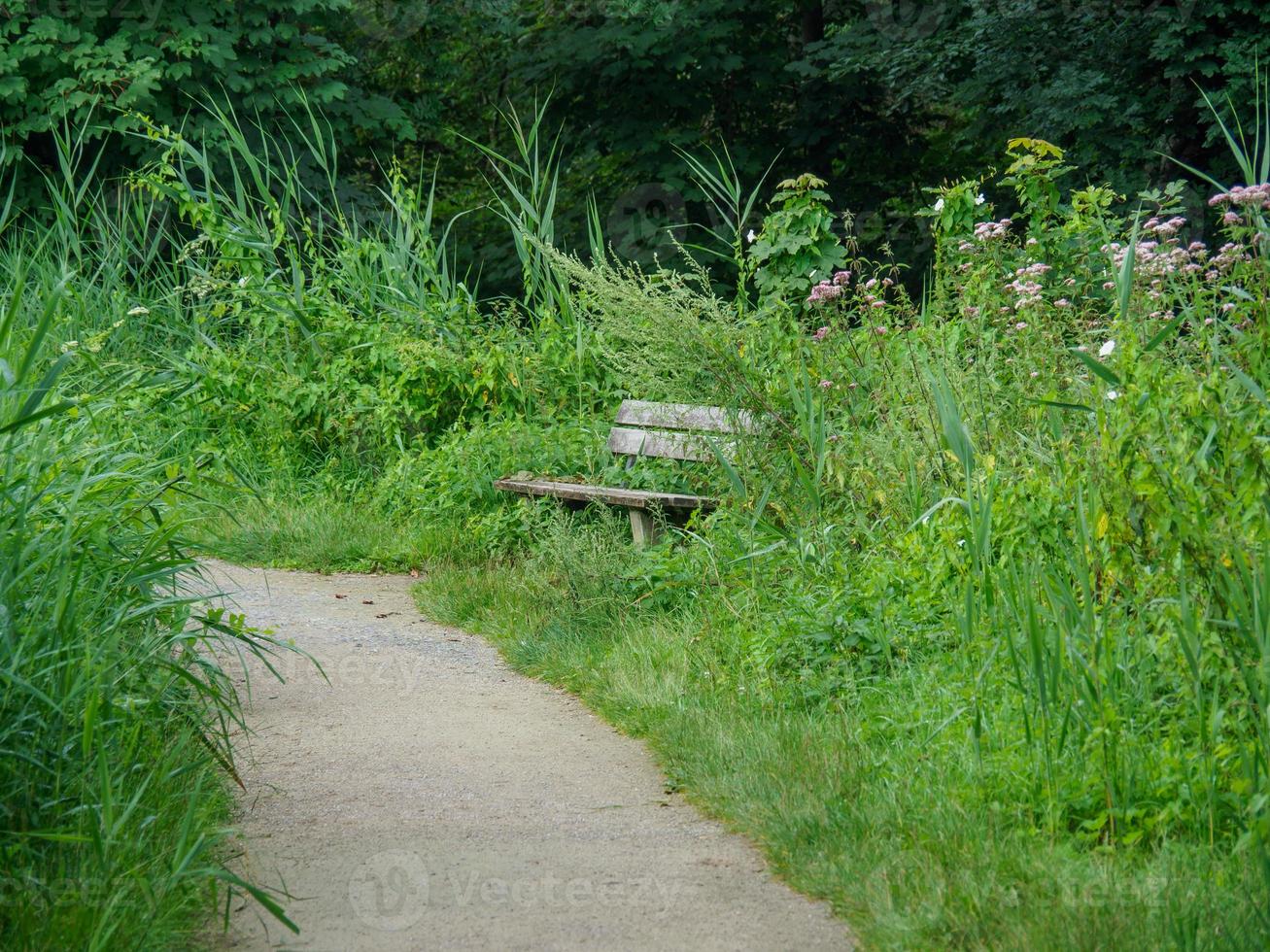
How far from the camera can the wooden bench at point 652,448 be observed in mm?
6023

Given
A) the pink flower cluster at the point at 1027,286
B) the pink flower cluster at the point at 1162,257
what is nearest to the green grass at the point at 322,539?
the pink flower cluster at the point at 1027,286

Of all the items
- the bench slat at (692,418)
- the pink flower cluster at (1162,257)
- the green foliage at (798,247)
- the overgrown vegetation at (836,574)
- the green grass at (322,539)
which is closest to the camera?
the overgrown vegetation at (836,574)

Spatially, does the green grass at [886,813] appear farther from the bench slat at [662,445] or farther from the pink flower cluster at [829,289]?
the pink flower cluster at [829,289]

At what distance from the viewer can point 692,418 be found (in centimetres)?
616

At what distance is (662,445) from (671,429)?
10 cm

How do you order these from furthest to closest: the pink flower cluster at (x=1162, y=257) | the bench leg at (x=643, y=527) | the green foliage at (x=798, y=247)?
1. the green foliage at (x=798, y=247)
2. the bench leg at (x=643, y=527)
3. the pink flower cluster at (x=1162, y=257)

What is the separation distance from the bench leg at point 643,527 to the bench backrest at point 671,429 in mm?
376

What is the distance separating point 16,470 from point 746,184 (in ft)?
38.4

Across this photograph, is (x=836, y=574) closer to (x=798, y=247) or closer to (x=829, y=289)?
(x=829, y=289)

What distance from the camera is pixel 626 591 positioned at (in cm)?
582

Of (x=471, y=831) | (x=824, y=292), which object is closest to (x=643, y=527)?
(x=824, y=292)

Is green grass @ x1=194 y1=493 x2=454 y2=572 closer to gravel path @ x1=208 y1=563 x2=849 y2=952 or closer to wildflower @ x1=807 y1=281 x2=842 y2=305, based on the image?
gravel path @ x1=208 y1=563 x2=849 y2=952

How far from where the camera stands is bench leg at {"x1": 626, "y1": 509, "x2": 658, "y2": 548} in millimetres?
6237

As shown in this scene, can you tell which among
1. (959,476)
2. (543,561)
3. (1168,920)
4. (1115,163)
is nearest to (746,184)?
(1115,163)
